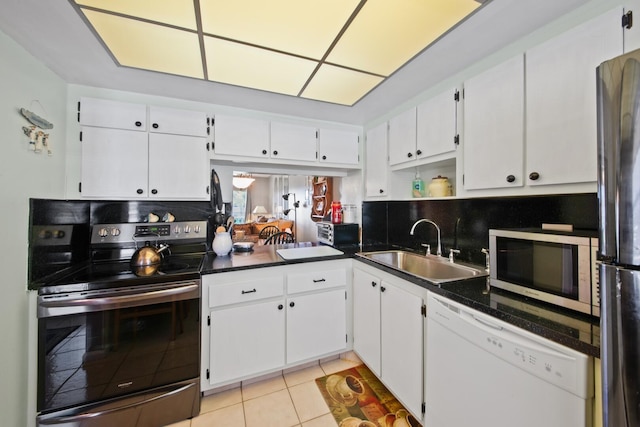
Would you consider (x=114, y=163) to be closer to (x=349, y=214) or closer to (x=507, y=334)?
(x=349, y=214)

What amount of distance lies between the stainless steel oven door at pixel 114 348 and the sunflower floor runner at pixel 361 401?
36.7 inches

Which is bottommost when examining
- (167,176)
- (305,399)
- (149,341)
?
(305,399)

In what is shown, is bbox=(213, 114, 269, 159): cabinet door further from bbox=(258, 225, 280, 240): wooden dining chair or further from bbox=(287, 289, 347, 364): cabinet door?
bbox=(258, 225, 280, 240): wooden dining chair

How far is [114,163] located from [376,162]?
2.13 metres

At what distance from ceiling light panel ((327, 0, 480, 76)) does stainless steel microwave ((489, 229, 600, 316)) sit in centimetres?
106

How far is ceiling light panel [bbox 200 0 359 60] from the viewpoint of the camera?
41.2 inches

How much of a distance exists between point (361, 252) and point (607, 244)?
1665 mm

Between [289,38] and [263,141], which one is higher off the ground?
[289,38]

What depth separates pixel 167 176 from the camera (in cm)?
194

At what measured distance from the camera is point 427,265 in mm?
2014

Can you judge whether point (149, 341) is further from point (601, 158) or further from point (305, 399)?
point (601, 158)

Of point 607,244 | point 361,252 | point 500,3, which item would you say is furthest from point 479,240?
point 500,3

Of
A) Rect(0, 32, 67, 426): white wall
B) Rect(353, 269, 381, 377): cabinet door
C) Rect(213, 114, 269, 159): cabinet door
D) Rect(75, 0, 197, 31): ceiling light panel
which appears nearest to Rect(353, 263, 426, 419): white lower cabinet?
Rect(353, 269, 381, 377): cabinet door

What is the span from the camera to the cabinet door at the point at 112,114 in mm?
1738
